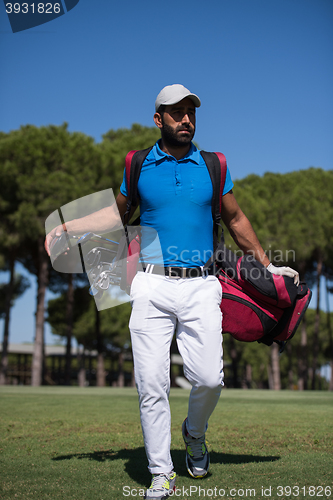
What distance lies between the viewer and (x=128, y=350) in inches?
1578

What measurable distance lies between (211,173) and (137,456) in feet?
7.76

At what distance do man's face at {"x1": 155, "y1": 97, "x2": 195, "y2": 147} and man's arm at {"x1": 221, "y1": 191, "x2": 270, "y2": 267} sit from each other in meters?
0.56

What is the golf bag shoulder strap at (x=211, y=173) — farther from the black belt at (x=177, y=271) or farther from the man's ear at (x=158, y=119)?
the black belt at (x=177, y=271)

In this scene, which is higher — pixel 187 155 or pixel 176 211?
pixel 187 155

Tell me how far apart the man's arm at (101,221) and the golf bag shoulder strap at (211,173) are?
Answer: 0.79 feet

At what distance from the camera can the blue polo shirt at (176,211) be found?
3.17 m

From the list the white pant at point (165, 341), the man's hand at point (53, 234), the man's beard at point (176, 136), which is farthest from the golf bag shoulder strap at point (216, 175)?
the man's hand at point (53, 234)

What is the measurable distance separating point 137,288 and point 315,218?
25.2 meters

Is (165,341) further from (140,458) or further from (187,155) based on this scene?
(140,458)

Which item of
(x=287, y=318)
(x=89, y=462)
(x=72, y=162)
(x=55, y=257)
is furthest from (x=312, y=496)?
(x=72, y=162)

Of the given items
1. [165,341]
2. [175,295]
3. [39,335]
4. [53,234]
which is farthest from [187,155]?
[39,335]

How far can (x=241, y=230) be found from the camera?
3639 millimetres

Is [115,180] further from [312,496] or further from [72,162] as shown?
[312,496]

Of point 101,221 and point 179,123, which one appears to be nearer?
point 179,123
